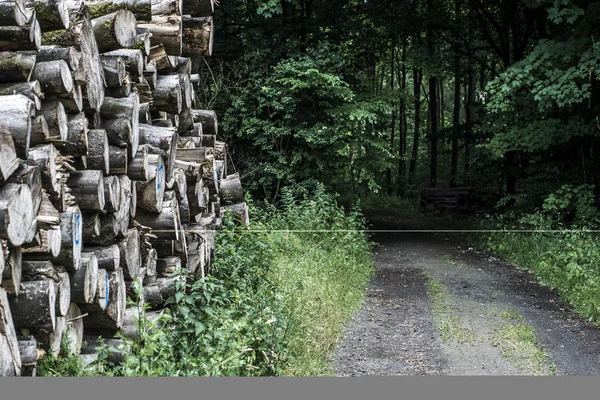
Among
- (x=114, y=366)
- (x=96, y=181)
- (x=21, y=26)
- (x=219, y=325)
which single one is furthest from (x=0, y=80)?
(x=219, y=325)

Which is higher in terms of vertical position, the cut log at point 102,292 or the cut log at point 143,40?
the cut log at point 143,40

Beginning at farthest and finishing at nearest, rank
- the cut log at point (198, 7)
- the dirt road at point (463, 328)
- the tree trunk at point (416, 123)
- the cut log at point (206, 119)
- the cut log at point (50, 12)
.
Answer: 1. the tree trunk at point (416, 123)
2. the cut log at point (206, 119)
3. the cut log at point (198, 7)
4. the dirt road at point (463, 328)
5. the cut log at point (50, 12)

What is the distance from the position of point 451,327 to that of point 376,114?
789 centimetres

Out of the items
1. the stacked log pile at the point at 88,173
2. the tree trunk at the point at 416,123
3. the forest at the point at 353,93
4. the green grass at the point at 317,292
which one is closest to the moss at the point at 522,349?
the green grass at the point at 317,292

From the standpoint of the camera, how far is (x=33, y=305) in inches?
154

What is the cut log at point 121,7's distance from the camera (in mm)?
5301

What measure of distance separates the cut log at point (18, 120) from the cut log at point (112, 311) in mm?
1566

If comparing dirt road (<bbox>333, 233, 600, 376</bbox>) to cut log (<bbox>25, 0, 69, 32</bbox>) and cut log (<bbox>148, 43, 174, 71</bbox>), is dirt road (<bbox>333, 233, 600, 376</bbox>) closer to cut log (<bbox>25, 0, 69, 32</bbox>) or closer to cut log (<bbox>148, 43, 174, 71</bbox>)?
cut log (<bbox>148, 43, 174, 71</bbox>)

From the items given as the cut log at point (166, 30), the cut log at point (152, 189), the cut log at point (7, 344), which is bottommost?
the cut log at point (7, 344)

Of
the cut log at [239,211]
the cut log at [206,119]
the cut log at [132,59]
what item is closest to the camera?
the cut log at [132,59]

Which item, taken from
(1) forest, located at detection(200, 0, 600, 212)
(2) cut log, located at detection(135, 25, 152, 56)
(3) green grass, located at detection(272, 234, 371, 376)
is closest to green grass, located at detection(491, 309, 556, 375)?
(3) green grass, located at detection(272, 234, 371, 376)

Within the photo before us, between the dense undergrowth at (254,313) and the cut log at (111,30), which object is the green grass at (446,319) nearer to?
the dense undergrowth at (254,313)

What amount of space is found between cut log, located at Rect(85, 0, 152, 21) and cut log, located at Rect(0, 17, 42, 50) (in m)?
1.29

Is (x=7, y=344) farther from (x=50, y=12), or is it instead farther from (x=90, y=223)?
(x=50, y=12)
